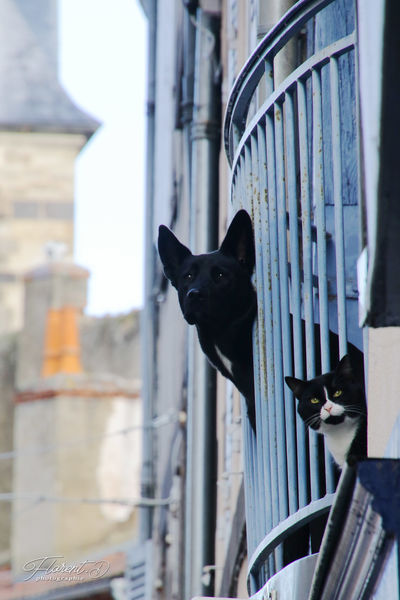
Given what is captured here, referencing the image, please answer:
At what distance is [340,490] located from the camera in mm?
2576

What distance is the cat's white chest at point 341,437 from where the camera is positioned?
354 cm

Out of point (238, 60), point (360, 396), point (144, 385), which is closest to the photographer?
point (360, 396)

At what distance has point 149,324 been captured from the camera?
535 inches

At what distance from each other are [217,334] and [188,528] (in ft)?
12.1

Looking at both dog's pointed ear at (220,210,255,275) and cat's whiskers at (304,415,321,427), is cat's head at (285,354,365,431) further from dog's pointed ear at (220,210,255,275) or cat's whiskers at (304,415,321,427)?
dog's pointed ear at (220,210,255,275)

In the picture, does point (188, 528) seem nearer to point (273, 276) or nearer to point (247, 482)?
point (247, 482)

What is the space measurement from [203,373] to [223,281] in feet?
10.3

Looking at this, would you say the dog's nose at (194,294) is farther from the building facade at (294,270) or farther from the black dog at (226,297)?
the building facade at (294,270)

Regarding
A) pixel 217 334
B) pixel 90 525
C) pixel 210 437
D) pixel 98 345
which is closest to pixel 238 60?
pixel 210 437

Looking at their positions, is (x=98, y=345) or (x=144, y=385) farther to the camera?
(x=98, y=345)

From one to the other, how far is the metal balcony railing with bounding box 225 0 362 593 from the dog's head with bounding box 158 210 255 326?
0.27ft

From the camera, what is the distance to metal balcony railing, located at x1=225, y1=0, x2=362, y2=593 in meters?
3.59

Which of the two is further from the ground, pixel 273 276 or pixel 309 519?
pixel 273 276

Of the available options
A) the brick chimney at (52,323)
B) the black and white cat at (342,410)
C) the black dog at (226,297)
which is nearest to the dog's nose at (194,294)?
the black dog at (226,297)
